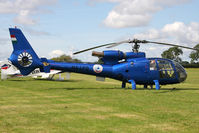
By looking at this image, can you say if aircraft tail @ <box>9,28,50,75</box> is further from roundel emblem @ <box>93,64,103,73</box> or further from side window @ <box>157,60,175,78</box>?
side window @ <box>157,60,175,78</box>

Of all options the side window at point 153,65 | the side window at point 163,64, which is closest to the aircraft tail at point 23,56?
the side window at point 153,65

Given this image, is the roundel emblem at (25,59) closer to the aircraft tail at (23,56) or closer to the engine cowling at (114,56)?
the aircraft tail at (23,56)

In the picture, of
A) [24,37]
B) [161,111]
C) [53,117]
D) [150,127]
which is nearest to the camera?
[150,127]

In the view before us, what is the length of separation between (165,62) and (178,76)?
5.62 feet

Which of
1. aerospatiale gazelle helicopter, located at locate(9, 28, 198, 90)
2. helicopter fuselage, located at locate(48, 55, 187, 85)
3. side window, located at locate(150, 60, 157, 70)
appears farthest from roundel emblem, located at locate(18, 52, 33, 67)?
side window, located at locate(150, 60, 157, 70)

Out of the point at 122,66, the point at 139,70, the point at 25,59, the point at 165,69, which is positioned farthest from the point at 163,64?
the point at 25,59

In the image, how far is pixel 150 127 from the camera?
8391 mm

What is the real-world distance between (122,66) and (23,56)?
341 inches

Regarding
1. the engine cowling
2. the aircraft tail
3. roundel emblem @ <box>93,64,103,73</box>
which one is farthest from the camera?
roundel emblem @ <box>93,64,103,73</box>

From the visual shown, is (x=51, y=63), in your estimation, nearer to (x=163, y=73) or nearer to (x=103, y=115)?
(x=163, y=73)

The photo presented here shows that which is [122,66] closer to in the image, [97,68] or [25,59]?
[97,68]

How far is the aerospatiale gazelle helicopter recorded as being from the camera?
2169cm

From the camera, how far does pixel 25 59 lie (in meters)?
21.5

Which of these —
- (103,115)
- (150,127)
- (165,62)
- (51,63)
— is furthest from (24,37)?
(150,127)
